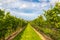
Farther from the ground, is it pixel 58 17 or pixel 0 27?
pixel 58 17

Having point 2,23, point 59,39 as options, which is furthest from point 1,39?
point 59,39

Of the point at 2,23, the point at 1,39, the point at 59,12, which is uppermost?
the point at 59,12

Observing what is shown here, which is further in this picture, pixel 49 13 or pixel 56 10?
pixel 49 13

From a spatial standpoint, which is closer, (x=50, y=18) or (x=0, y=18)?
(x=0, y=18)

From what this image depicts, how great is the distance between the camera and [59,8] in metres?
44.0

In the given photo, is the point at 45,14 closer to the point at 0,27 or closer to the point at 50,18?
the point at 50,18

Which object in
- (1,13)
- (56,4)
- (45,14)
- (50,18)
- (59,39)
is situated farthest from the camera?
(45,14)

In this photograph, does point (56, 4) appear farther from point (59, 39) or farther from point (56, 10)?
point (59, 39)

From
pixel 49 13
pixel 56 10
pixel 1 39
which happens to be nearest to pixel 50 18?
pixel 49 13

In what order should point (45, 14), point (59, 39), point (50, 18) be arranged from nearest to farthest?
point (59, 39) < point (50, 18) < point (45, 14)

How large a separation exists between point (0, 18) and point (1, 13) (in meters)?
3.16

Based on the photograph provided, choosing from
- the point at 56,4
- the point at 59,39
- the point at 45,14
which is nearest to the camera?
the point at 59,39

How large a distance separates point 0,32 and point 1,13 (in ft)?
14.7

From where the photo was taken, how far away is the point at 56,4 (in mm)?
44938
